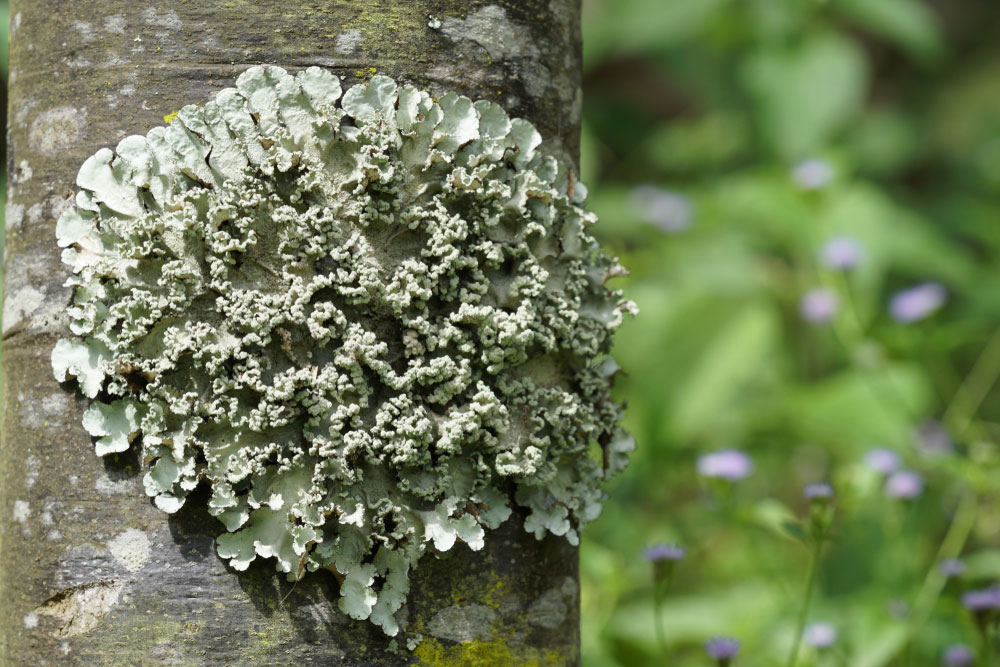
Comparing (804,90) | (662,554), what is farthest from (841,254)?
(662,554)

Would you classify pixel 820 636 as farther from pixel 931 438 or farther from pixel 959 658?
pixel 931 438

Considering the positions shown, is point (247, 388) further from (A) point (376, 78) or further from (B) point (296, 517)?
(A) point (376, 78)

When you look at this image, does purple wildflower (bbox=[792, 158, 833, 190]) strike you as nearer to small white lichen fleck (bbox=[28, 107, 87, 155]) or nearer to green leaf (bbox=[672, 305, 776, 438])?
green leaf (bbox=[672, 305, 776, 438])

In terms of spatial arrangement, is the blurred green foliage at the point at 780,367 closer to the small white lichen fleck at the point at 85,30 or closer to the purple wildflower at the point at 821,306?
the purple wildflower at the point at 821,306

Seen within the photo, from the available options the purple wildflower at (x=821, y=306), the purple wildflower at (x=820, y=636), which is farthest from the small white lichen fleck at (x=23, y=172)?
the purple wildflower at (x=821, y=306)

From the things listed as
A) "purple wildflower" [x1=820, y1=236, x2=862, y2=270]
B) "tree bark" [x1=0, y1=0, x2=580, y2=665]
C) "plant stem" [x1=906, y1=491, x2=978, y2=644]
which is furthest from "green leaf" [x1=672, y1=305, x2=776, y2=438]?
"tree bark" [x1=0, y1=0, x2=580, y2=665]
